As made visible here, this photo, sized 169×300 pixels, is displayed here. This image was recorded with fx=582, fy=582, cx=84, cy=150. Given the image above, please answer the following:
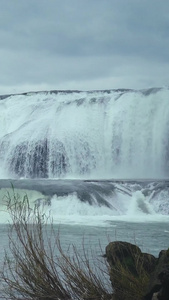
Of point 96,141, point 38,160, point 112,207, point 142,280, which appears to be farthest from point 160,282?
point 96,141

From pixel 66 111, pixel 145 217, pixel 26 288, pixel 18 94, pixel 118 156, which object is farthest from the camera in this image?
pixel 18 94

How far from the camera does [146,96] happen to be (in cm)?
3859

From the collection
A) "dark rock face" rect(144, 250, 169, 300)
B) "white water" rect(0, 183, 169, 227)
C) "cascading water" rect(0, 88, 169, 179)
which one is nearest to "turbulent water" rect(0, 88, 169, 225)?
"cascading water" rect(0, 88, 169, 179)

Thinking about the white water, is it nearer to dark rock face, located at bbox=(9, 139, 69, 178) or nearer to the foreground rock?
dark rock face, located at bbox=(9, 139, 69, 178)

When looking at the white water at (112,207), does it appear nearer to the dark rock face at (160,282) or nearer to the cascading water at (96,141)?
the cascading water at (96,141)

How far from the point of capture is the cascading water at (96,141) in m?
35.2

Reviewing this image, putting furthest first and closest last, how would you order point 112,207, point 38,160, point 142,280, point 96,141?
1. point 96,141
2. point 38,160
3. point 112,207
4. point 142,280

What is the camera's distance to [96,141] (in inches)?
1481

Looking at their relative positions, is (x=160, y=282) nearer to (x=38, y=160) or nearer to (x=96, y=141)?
(x=38, y=160)

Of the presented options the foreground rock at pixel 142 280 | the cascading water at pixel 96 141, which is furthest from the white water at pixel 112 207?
the foreground rock at pixel 142 280

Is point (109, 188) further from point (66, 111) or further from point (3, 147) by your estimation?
point (66, 111)

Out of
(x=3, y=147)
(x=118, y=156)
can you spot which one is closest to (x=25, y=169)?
(x=3, y=147)

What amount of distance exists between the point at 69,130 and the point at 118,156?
386 centimetres

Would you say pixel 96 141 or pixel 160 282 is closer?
pixel 160 282
